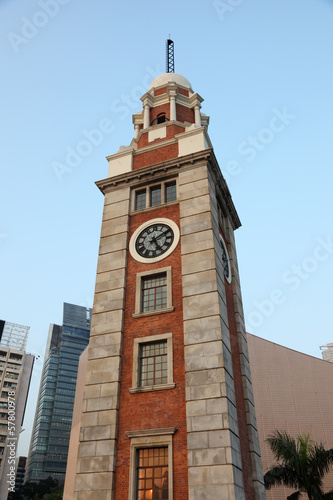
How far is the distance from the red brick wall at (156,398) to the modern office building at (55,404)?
155m

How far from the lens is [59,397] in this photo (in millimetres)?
171625

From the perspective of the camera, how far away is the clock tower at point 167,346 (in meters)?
16.7

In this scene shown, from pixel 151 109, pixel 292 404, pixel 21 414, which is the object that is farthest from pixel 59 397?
pixel 151 109

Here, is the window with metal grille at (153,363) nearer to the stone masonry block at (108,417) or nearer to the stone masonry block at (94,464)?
the stone masonry block at (108,417)

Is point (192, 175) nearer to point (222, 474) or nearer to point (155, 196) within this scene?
point (155, 196)

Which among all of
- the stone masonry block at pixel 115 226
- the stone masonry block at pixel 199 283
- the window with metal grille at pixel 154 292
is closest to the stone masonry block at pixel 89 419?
the window with metal grille at pixel 154 292

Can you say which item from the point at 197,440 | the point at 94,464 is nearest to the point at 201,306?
the point at 197,440

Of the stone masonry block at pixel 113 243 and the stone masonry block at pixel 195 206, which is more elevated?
the stone masonry block at pixel 195 206

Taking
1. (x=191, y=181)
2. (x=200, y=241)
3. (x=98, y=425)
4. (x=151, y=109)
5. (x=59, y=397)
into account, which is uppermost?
(x=59, y=397)

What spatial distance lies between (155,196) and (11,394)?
3686 inches

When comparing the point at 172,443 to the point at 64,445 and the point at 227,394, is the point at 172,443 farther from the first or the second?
the point at 64,445

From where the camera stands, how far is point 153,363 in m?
19.6

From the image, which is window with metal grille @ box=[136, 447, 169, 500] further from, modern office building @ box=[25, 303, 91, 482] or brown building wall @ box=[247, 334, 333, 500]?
modern office building @ box=[25, 303, 91, 482]

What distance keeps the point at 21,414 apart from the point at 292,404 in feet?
254
